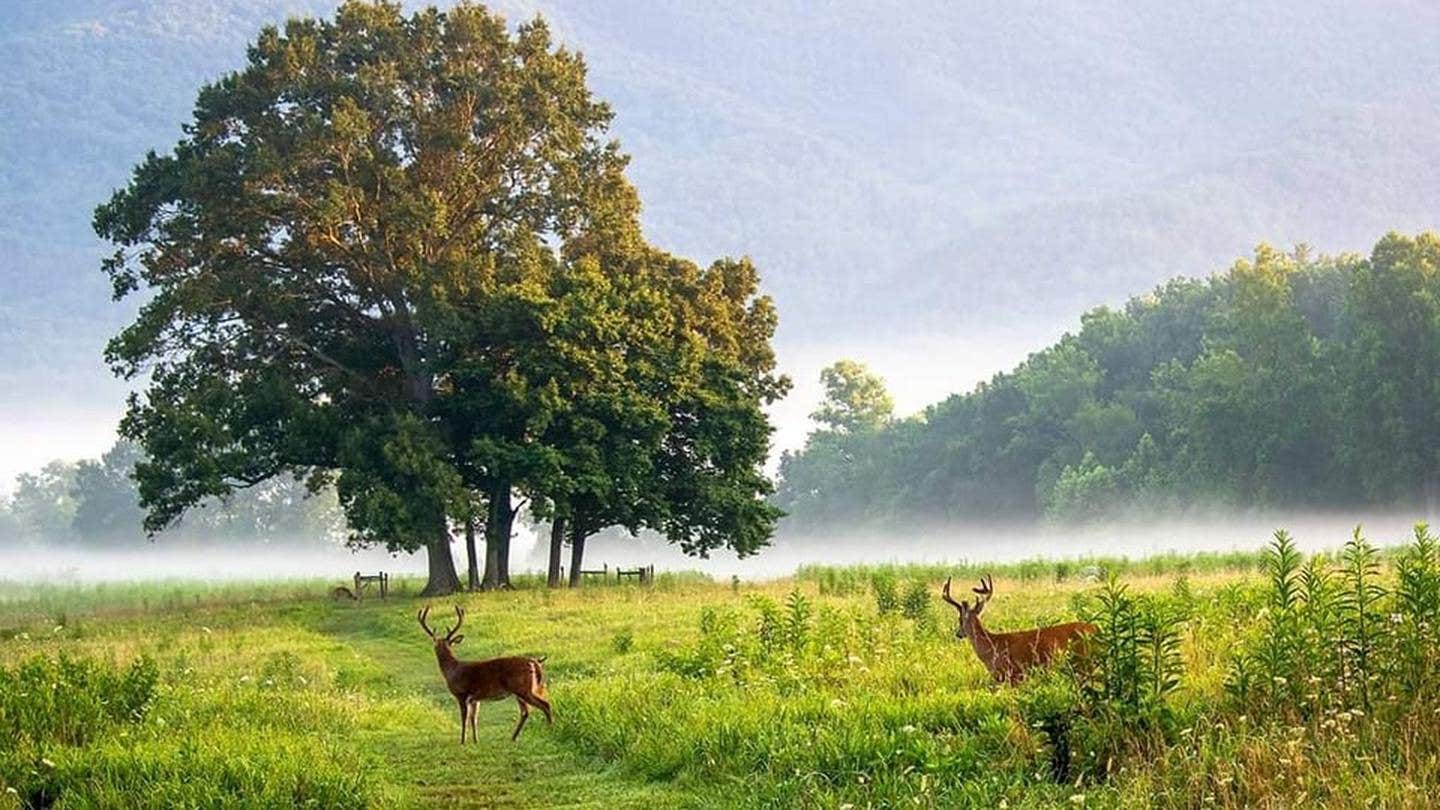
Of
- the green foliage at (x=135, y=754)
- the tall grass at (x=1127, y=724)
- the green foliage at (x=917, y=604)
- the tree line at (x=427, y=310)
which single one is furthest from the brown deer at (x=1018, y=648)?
the tree line at (x=427, y=310)

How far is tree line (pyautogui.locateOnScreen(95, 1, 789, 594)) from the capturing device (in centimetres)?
4244

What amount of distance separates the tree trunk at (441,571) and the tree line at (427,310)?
10 centimetres

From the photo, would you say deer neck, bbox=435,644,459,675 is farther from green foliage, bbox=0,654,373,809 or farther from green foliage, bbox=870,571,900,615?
green foliage, bbox=870,571,900,615

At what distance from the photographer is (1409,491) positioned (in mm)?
69812

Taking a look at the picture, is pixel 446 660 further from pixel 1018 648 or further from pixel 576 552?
pixel 576 552

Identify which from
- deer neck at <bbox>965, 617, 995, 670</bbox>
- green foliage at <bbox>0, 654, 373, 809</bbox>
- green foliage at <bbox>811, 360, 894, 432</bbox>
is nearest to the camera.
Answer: green foliage at <bbox>0, 654, 373, 809</bbox>

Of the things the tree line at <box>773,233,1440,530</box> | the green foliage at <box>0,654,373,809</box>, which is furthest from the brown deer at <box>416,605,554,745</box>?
the tree line at <box>773,233,1440,530</box>

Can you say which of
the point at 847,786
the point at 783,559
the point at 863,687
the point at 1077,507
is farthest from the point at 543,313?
the point at 783,559

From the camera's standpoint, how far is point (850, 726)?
12.2 m

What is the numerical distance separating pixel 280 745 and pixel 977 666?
7.10 metres

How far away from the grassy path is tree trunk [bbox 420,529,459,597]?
23848mm

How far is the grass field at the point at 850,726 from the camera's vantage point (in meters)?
10.3

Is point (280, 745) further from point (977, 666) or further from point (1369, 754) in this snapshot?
point (1369, 754)

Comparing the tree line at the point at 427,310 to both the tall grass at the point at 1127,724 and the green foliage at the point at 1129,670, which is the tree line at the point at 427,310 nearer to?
the tall grass at the point at 1127,724
